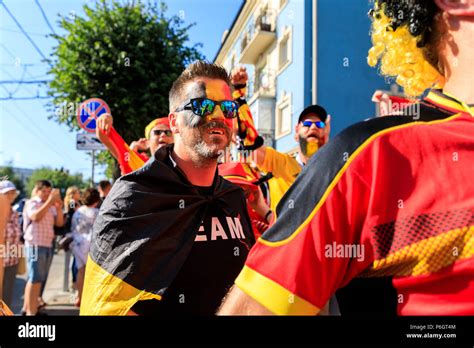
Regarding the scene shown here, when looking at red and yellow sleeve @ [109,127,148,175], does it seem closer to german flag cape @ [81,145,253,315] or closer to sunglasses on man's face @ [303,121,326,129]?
german flag cape @ [81,145,253,315]

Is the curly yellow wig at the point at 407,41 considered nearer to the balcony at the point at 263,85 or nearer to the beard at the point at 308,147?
the beard at the point at 308,147

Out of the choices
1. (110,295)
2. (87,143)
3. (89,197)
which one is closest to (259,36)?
(87,143)

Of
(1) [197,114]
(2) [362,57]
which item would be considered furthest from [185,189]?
(2) [362,57]

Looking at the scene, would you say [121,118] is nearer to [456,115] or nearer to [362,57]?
[362,57]

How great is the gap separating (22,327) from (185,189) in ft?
4.30

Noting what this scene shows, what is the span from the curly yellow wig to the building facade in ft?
25.5

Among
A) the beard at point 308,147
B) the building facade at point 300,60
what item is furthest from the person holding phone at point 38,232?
the building facade at point 300,60

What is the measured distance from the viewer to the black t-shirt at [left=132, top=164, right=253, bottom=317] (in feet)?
6.32

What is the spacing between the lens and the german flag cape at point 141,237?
1919 mm

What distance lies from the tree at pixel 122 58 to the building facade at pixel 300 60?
309 centimetres

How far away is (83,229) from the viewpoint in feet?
21.8

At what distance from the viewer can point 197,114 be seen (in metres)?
2.27

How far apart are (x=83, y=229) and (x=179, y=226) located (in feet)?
16.5

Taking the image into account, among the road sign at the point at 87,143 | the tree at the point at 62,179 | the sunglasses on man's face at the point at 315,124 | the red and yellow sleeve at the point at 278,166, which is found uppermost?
the tree at the point at 62,179
